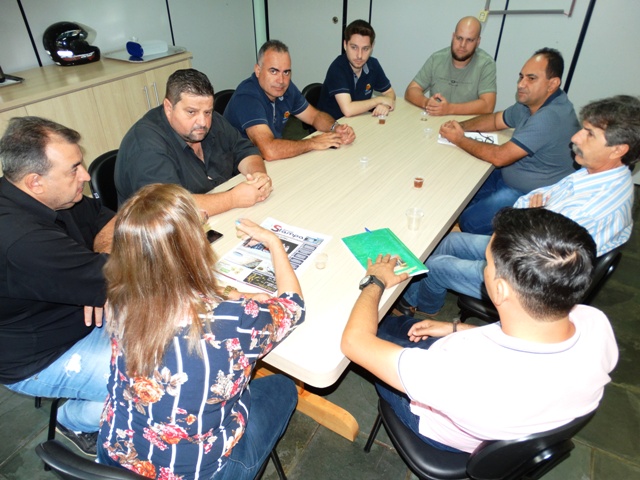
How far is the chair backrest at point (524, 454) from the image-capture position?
88 cm

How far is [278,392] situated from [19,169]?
43.6 inches

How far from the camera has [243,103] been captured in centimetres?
245

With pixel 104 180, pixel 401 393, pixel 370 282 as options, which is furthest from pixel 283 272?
pixel 104 180

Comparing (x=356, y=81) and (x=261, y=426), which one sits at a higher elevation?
(x=356, y=81)

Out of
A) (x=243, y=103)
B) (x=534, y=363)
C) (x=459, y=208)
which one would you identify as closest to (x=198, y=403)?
(x=534, y=363)

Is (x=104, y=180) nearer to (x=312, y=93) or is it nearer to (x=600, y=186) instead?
(x=312, y=93)

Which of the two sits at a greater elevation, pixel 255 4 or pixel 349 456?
pixel 255 4

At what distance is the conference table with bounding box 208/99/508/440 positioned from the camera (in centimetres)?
120

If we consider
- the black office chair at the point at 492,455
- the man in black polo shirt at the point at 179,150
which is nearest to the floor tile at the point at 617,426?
the black office chair at the point at 492,455

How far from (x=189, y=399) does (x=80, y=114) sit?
121 inches

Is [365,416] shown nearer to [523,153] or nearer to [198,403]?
[198,403]

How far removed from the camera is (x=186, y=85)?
1.77m

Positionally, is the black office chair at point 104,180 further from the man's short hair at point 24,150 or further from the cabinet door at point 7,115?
the cabinet door at point 7,115

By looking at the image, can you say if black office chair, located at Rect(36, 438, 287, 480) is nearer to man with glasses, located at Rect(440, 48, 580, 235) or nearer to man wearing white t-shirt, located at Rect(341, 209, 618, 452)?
man wearing white t-shirt, located at Rect(341, 209, 618, 452)
